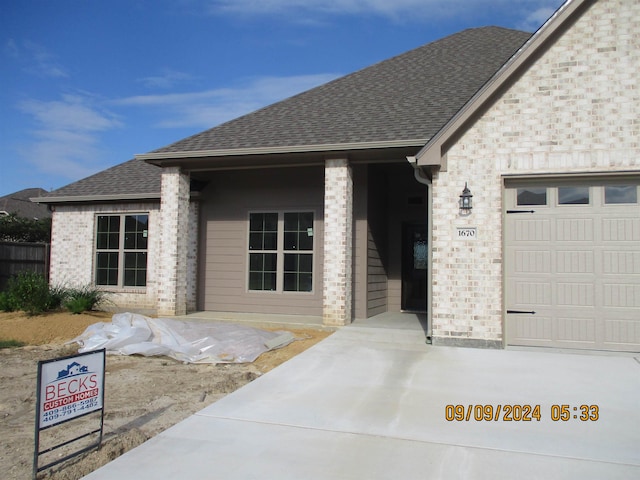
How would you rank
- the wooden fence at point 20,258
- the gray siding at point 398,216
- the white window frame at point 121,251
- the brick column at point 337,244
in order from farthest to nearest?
the wooden fence at point 20,258 → the white window frame at point 121,251 → the gray siding at point 398,216 → the brick column at point 337,244

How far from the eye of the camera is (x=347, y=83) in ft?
45.0

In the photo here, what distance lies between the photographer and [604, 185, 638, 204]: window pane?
302 inches

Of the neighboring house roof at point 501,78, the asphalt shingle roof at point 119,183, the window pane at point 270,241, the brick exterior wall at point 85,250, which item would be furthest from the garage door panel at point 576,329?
the asphalt shingle roof at point 119,183

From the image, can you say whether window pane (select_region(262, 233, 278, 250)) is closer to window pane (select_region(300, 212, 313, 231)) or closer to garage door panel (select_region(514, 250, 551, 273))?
window pane (select_region(300, 212, 313, 231))

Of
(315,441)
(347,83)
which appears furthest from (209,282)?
(315,441)

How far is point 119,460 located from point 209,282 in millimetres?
8206

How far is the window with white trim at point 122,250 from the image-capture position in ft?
43.5

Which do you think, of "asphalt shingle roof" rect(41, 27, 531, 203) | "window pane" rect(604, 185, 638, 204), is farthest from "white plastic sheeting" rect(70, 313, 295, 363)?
"window pane" rect(604, 185, 638, 204)

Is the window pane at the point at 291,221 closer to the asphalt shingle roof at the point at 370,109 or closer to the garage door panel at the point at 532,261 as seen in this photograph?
the asphalt shingle roof at the point at 370,109

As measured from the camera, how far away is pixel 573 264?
25.5 ft

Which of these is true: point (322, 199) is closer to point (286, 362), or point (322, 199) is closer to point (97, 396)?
point (286, 362)

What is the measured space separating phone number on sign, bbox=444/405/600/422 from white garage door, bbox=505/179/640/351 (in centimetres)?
277

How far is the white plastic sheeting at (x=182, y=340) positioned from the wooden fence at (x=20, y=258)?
759 cm

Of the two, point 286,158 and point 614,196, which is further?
point 286,158
